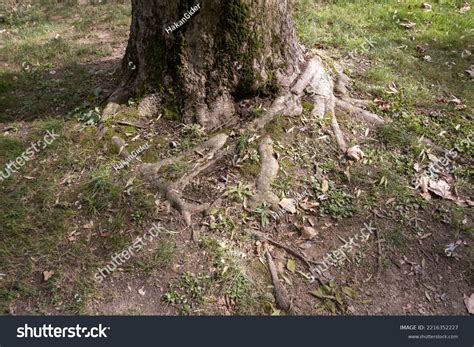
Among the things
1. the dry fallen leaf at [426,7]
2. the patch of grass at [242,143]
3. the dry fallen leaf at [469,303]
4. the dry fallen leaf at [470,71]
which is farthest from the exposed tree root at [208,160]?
Answer: the dry fallen leaf at [426,7]

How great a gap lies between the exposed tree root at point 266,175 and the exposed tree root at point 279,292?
51cm

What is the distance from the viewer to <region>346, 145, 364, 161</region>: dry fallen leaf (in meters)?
3.98

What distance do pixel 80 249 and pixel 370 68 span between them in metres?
4.02

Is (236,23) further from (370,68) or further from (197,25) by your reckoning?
(370,68)

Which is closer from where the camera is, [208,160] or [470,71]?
[208,160]

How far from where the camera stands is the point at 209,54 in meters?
3.89

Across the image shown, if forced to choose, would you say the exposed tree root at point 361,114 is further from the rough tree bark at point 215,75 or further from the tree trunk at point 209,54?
the tree trunk at point 209,54

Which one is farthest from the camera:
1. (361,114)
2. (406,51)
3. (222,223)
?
(406,51)

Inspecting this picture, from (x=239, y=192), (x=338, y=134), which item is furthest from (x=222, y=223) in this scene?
(x=338, y=134)

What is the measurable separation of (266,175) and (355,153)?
0.88m

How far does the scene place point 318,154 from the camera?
3.99 meters

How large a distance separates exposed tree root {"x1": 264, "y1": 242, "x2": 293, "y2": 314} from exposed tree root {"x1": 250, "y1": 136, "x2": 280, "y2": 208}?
1.68 feet

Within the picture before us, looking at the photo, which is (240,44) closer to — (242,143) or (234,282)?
(242,143)
